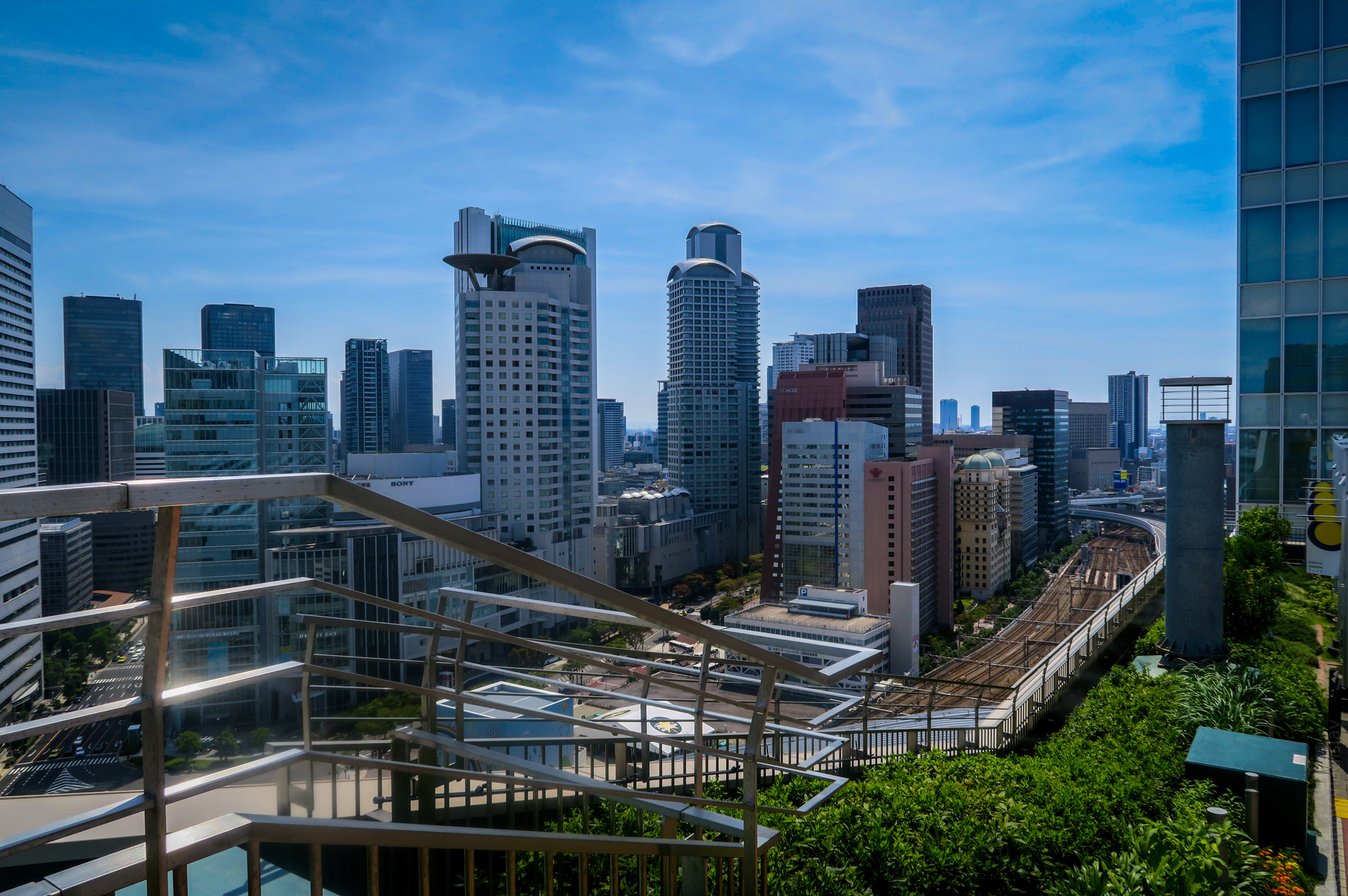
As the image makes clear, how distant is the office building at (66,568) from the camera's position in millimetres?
25078

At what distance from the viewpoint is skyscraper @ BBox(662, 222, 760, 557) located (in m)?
63.2

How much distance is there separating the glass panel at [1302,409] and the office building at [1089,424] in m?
100

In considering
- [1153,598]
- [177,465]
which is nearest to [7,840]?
[1153,598]

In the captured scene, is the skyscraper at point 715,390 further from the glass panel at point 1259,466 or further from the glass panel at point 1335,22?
the glass panel at point 1335,22

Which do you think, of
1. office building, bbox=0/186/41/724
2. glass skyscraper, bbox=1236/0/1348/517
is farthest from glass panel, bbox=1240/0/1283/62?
office building, bbox=0/186/41/724

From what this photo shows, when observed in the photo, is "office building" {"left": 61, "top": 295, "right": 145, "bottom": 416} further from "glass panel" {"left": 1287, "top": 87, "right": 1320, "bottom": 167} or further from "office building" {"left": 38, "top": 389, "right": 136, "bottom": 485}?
"glass panel" {"left": 1287, "top": 87, "right": 1320, "bottom": 167}

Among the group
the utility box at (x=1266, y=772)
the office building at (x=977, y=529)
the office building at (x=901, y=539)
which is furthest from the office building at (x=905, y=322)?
the utility box at (x=1266, y=772)

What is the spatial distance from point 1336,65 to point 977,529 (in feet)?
131

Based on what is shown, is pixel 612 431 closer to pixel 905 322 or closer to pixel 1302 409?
pixel 905 322

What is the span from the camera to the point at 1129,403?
400 feet

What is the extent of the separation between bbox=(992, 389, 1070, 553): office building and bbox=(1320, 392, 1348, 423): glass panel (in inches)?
2398

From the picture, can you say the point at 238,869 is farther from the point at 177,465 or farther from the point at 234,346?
the point at 234,346

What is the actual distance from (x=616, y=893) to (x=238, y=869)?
32.0 inches

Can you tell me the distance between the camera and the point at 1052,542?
6788cm
